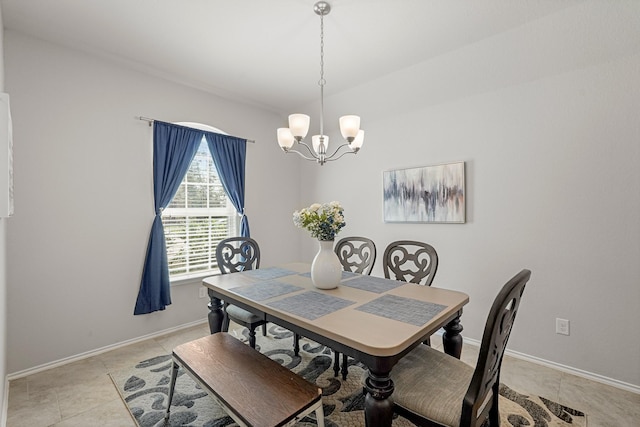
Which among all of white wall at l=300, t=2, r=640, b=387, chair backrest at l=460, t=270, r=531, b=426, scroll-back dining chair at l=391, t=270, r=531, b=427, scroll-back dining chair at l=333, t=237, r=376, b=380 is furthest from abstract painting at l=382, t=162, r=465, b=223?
chair backrest at l=460, t=270, r=531, b=426

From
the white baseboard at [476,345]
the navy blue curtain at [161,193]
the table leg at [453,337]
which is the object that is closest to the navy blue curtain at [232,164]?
the navy blue curtain at [161,193]

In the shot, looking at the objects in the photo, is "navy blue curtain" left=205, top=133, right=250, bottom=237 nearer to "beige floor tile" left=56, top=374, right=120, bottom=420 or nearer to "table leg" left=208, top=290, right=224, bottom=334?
"table leg" left=208, top=290, right=224, bottom=334

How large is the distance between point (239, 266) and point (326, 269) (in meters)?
1.22

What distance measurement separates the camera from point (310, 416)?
73.2 inches

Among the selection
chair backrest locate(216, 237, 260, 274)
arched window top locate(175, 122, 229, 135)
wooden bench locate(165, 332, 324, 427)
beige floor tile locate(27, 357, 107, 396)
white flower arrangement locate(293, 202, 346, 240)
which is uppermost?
arched window top locate(175, 122, 229, 135)

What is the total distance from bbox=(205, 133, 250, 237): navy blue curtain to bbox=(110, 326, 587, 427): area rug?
6.03ft

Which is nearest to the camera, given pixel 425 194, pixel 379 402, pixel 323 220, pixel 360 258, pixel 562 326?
pixel 379 402

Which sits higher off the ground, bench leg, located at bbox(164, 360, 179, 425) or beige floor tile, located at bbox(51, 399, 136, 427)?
bench leg, located at bbox(164, 360, 179, 425)

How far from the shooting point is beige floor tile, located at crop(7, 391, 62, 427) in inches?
71.7

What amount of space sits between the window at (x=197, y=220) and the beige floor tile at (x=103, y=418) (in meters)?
1.45

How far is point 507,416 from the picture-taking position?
6.07ft

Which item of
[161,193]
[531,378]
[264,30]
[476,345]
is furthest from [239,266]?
[531,378]

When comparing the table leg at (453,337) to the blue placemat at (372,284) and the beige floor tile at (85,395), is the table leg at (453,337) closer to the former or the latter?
the blue placemat at (372,284)

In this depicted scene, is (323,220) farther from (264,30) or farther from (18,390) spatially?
(18,390)
